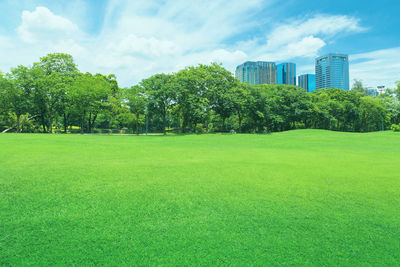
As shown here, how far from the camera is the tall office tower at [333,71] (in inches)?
6969

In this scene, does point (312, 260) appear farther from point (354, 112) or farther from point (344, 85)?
point (344, 85)

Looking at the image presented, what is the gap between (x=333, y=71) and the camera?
178375 millimetres

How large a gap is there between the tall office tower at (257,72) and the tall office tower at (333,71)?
138 ft

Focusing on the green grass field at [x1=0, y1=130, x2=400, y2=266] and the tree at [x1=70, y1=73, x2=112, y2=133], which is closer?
the green grass field at [x1=0, y1=130, x2=400, y2=266]

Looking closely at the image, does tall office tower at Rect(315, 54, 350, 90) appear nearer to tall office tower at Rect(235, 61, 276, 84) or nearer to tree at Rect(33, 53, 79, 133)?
tall office tower at Rect(235, 61, 276, 84)

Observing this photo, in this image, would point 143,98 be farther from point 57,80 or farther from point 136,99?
point 57,80

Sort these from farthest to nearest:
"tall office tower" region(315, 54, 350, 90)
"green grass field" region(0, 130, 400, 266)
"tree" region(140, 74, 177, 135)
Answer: "tall office tower" region(315, 54, 350, 90) → "tree" region(140, 74, 177, 135) → "green grass field" region(0, 130, 400, 266)

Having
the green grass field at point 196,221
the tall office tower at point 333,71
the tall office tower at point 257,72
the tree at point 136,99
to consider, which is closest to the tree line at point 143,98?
the tree at point 136,99

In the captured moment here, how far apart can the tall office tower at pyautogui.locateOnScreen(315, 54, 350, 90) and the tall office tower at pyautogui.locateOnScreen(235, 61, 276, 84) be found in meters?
42.0

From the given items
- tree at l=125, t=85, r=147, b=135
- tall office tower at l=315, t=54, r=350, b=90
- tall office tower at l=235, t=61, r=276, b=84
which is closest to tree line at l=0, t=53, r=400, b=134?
tree at l=125, t=85, r=147, b=135

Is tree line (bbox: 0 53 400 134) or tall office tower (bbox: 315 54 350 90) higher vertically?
tall office tower (bbox: 315 54 350 90)

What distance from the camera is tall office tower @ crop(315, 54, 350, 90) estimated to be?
177m

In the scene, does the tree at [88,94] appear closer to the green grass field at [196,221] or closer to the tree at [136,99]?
the tree at [136,99]

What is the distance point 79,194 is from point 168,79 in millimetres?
33040
